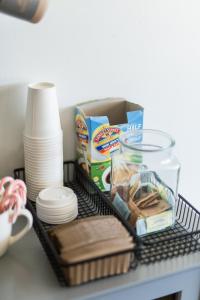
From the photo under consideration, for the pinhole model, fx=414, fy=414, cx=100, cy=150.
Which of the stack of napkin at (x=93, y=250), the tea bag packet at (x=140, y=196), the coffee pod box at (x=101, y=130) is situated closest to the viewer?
the stack of napkin at (x=93, y=250)

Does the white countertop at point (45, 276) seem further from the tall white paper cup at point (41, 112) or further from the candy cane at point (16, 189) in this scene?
the tall white paper cup at point (41, 112)

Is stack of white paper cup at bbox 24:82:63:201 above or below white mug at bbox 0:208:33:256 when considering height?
above

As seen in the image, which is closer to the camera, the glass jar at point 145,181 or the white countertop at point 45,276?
the white countertop at point 45,276

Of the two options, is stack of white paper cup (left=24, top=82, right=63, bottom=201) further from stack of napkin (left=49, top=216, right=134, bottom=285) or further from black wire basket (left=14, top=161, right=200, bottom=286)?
stack of napkin (left=49, top=216, right=134, bottom=285)

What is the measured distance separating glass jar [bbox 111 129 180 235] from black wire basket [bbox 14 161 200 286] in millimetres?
28

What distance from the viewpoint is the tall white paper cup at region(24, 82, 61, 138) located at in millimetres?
908

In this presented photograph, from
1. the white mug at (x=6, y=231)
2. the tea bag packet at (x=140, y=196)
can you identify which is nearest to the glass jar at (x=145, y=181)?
the tea bag packet at (x=140, y=196)

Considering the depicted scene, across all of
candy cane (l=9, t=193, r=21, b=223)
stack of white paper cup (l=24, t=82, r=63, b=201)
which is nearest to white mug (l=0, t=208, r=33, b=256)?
candy cane (l=9, t=193, r=21, b=223)

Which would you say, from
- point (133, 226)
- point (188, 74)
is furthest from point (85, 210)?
point (188, 74)

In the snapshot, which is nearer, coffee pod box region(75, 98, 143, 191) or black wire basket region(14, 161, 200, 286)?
black wire basket region(14, 161, 200, 286)

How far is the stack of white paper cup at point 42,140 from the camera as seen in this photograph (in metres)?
0.91

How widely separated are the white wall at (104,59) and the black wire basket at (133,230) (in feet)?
0.33

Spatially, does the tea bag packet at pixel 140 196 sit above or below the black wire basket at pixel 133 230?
above

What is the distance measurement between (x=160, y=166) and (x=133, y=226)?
0.17 meters
